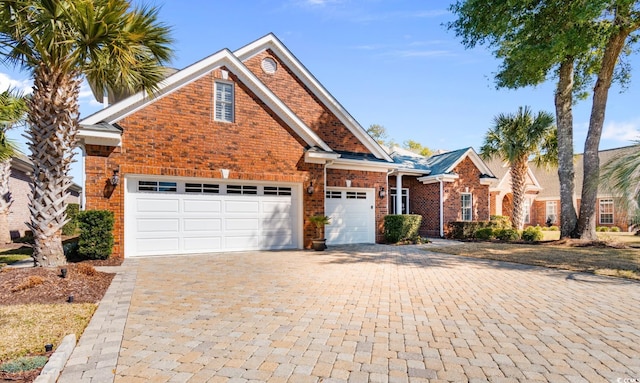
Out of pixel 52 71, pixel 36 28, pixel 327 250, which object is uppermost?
pixel 36 28

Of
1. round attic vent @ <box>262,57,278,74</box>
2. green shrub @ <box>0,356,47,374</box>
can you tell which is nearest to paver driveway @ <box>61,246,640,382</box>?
green shrub @ <box>0,356,47,374</box>

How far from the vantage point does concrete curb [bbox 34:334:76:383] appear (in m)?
2.94

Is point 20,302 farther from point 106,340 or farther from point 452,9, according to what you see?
point 452,9

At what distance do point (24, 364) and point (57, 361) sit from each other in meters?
0.28

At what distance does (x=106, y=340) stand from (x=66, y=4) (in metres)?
6.22

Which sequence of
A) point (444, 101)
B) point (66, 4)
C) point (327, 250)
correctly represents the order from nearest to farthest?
point (66, 4) < point (327, 250) < point (444, 101)

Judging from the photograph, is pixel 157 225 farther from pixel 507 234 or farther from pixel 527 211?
pixel 527 211

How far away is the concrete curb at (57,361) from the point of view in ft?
9.65

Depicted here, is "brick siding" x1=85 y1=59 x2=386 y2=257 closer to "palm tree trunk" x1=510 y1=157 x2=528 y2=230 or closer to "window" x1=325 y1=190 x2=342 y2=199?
"window" x1=325 y1=190 x2=342 y2=199

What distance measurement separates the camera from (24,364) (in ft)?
10.5

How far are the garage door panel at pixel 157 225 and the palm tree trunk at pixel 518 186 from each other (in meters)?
17.9

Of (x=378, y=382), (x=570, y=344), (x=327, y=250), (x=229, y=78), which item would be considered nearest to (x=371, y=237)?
(x=327, y=250)

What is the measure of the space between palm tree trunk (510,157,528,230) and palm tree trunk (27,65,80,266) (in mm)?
20430

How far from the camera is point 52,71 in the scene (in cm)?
731
